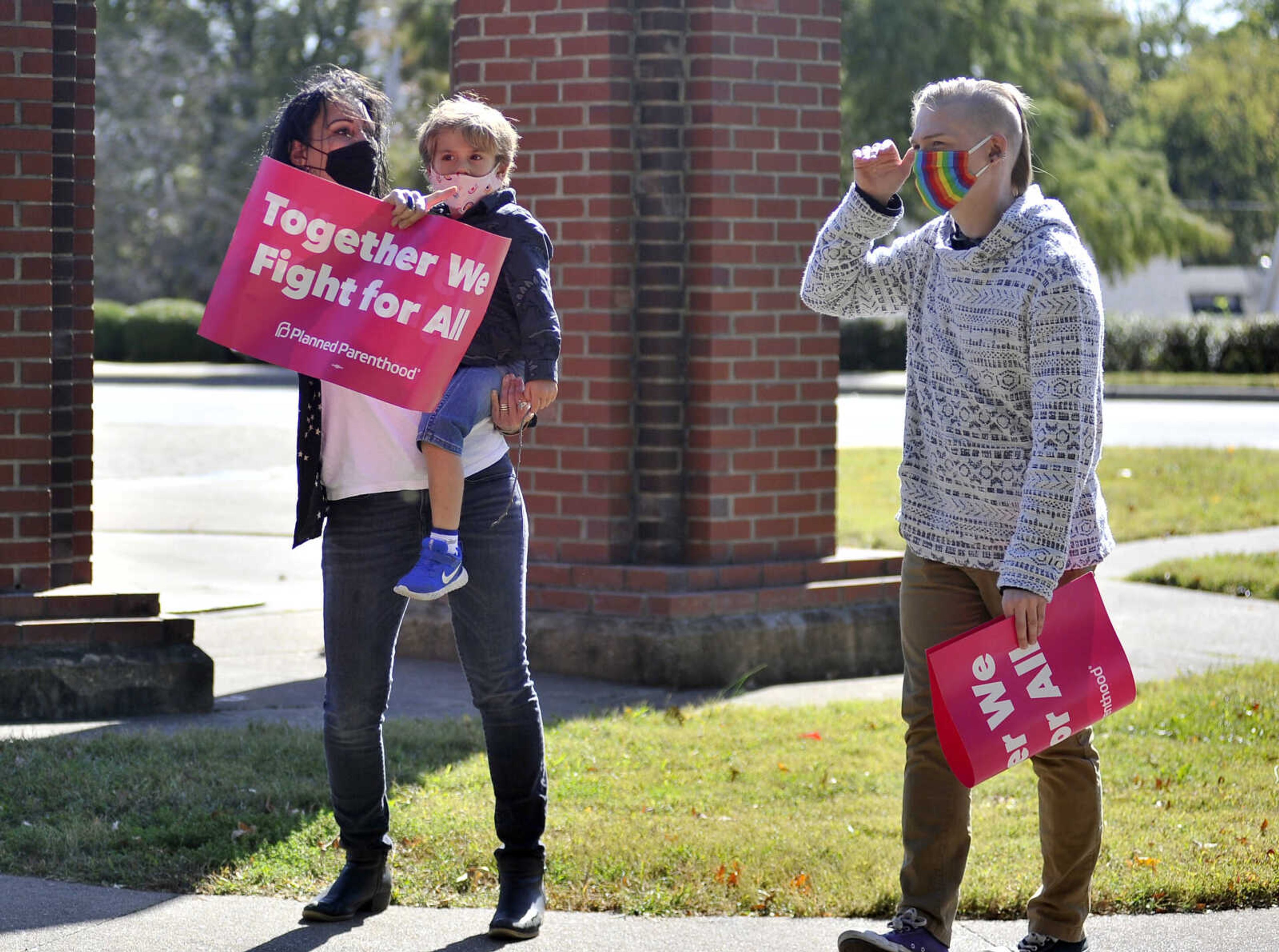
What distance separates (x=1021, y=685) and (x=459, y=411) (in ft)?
4.49

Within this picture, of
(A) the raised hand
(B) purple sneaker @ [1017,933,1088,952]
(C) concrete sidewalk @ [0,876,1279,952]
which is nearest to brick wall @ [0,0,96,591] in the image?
(C) concrete sidewalk @ [0,876,1279,952]

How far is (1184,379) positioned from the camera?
97.0 ft

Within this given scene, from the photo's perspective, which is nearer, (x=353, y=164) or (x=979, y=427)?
(x=979, y=427)

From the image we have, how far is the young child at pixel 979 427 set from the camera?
135 inches

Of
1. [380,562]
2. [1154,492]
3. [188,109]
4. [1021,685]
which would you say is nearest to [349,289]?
[380,562]

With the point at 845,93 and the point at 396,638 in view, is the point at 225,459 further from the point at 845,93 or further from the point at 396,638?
the point at 845,93

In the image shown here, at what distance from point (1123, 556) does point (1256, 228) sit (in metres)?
60.3

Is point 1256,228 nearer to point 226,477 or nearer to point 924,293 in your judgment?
point 226,477

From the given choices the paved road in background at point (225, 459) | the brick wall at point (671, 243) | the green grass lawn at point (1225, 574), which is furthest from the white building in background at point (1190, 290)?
the brick wall at point (671, 243)

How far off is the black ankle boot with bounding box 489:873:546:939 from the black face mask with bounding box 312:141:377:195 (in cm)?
169

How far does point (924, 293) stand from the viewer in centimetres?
380

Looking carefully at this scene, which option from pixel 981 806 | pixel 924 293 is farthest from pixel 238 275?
pixel 981 806

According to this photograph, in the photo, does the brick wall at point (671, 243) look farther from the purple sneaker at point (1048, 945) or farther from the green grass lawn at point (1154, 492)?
the purple sneaker at point (1048, 945)

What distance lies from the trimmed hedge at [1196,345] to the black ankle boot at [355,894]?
1129 inches
